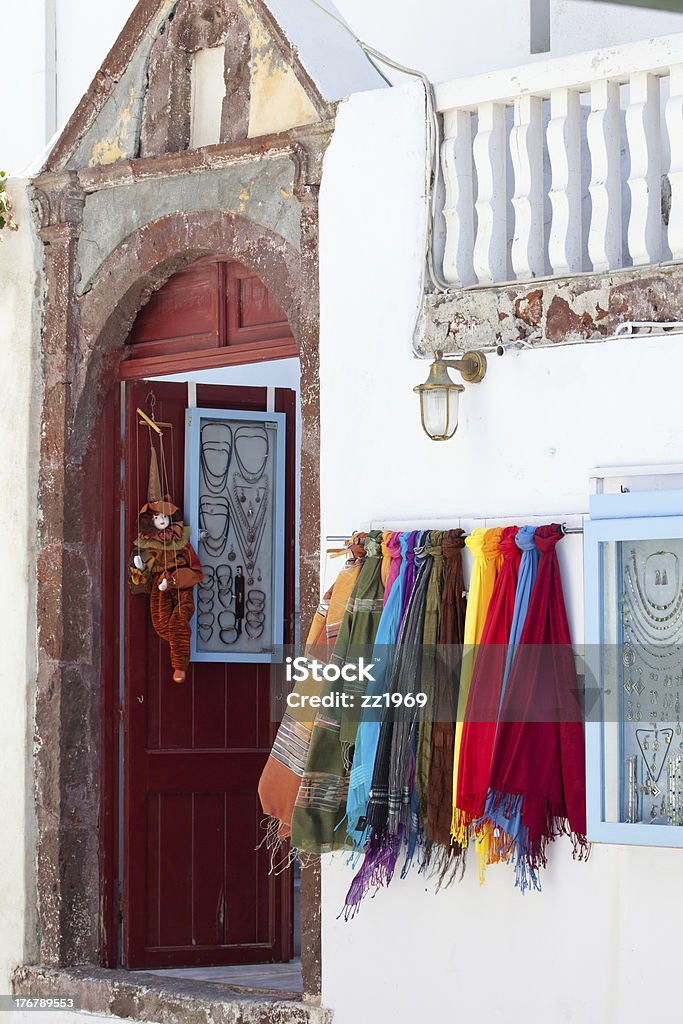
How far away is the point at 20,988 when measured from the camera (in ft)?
19.1

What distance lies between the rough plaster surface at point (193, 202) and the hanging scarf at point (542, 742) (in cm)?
191

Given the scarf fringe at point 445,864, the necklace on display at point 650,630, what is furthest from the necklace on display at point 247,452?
the necklace on display at point 650,630

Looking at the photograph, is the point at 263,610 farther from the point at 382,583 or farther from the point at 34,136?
the point at 34,136

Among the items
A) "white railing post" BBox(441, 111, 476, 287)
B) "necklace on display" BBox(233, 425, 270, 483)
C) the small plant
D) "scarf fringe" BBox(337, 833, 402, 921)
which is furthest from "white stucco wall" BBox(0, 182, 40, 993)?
"white railing post" BBox(441, 111, 476, 287)

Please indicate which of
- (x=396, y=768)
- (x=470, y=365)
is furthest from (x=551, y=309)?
(x=396, y=768)

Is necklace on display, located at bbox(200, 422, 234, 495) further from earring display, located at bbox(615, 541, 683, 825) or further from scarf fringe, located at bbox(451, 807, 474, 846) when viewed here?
earring display, located at bbox(615, 541, 683, 825)

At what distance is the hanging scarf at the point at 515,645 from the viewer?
4320 mm

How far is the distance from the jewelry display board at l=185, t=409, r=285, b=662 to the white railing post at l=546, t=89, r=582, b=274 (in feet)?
7.21

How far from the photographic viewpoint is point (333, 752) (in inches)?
189

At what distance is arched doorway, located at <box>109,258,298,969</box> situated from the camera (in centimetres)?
589

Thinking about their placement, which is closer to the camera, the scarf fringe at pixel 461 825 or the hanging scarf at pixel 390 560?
the scarf fringe at pixel 461 825

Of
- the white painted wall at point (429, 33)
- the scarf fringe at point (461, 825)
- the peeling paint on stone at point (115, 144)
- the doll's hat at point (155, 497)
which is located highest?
the white painted wall at point (429, 33)

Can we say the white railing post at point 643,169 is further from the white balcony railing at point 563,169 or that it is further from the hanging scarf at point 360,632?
the hanging scarf at point 360,632

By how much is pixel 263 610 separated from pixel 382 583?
1.64 meters
